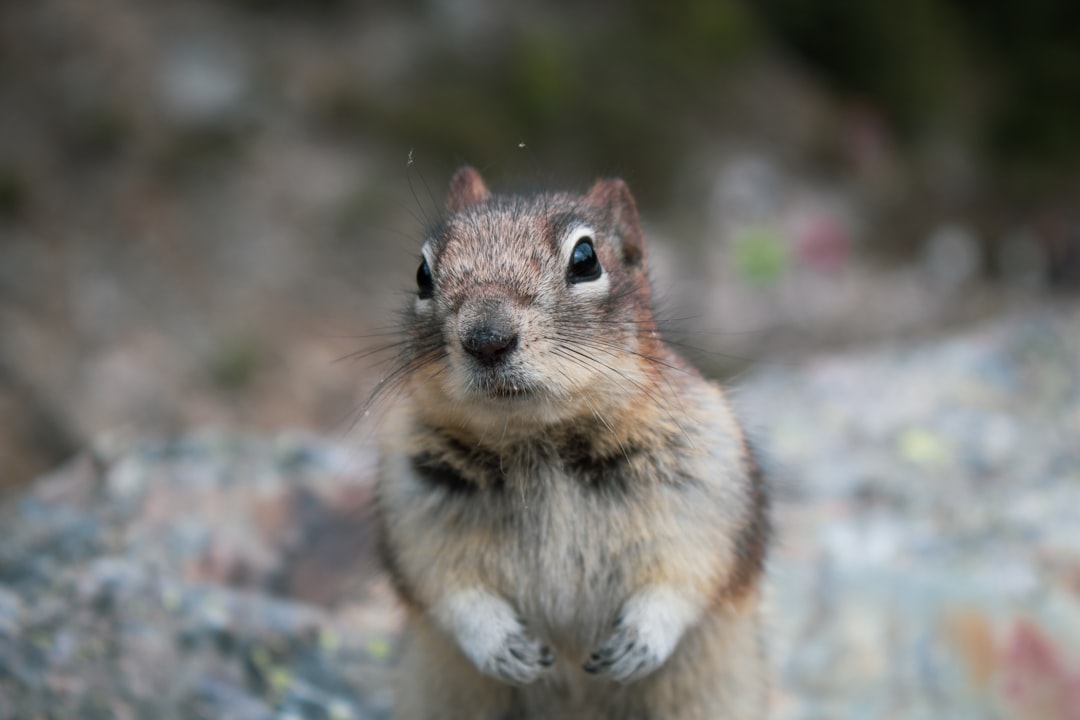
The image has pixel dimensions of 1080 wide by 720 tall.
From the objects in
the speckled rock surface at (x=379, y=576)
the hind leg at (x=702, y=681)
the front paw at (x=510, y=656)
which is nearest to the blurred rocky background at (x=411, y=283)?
the speckled rock surface at (x=379, y=576)

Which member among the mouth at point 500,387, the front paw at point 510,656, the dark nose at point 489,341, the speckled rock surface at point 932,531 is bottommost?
the speckled rock surface at point 932,531

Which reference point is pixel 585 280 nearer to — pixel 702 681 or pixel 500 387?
pixel 500 387

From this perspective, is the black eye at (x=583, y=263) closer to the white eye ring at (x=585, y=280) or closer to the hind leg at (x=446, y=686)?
the white eye ring at (x=585, y=280)

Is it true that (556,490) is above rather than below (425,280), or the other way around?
below

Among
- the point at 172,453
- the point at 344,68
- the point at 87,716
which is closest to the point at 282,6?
the point at 344,68

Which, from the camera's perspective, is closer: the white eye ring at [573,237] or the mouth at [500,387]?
the mouth at [500,387]

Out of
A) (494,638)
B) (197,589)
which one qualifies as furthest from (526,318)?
(197,589)
